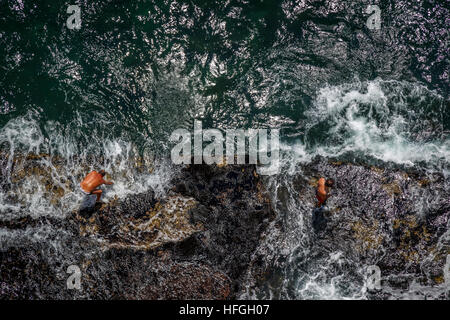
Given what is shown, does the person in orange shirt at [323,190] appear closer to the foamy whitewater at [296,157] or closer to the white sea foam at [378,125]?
the foamy whitewater at [296,157]

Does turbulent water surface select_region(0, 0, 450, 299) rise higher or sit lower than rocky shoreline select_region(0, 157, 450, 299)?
higher

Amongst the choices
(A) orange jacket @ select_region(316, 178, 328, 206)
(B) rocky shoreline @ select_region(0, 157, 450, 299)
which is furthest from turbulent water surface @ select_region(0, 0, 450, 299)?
(A) orange jacket @ select_region(316, 178, 328, 206)

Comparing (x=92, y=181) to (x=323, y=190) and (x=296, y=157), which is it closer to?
(x=296, y=157)

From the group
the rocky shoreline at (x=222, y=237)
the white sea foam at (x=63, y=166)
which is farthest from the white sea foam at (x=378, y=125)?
the white sea foam at (x=63, y=166)

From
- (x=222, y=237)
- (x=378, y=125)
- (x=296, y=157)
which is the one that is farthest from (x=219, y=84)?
(x=378, y=125)

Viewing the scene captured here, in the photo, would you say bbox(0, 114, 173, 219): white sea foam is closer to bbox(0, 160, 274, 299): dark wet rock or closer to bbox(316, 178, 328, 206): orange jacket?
bbox(0, 160, 274, 299): dark wet rock

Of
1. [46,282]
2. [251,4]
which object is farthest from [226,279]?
[251,4]
